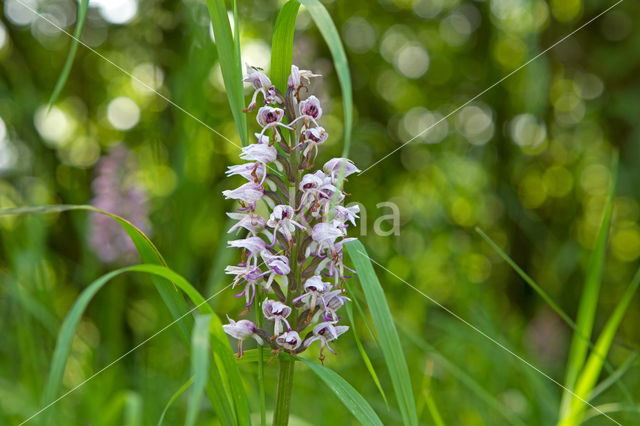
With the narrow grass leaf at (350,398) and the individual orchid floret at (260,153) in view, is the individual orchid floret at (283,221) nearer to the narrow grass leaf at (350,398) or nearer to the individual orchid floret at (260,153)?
the individual orchid floret at (260,153)

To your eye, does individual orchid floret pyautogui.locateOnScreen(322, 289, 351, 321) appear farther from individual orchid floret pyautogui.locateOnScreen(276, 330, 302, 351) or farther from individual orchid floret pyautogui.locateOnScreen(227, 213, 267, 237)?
individual orchid floret pyautogui.locateOnScreen(227, 213, 267, 237)

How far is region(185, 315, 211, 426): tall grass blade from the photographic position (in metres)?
0.75

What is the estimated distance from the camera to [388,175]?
237 inches

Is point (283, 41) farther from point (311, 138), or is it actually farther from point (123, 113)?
point (123, 113)

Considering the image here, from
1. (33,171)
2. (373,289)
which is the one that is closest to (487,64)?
(33,171)

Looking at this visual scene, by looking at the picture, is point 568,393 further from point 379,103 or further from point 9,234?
A: point 379,103

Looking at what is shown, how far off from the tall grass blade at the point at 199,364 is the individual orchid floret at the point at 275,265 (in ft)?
0.96

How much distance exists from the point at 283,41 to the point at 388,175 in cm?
489

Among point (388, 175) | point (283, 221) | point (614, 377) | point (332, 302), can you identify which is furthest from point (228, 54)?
point (388, 175)

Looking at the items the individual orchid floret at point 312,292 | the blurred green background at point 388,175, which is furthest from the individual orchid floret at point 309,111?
the blurred green background at point 388,175

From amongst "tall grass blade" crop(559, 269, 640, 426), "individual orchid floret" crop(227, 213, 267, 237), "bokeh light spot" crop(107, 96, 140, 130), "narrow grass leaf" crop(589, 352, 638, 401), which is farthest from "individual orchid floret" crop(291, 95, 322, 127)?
"bokeh light spot" crop(107, 96, 140, 130)

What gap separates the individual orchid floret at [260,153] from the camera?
3.96 ft

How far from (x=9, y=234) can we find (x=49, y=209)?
2.39 metres

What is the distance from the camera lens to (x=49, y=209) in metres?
0.96
